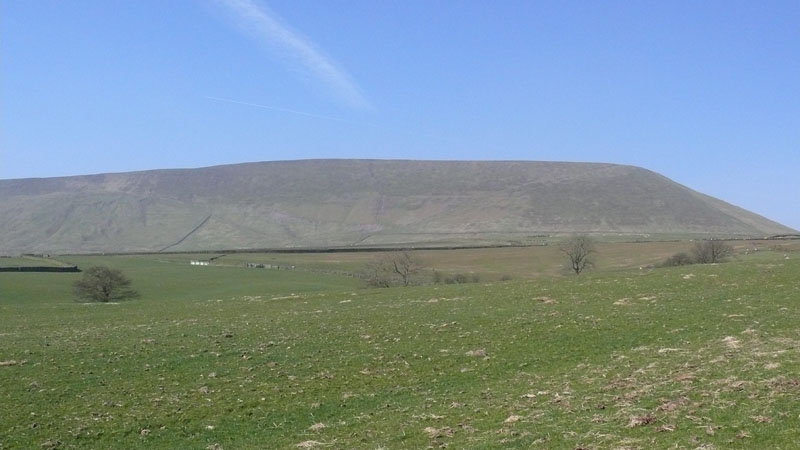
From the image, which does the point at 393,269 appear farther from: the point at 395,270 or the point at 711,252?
the point at 711,252

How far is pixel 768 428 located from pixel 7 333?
3248 cm

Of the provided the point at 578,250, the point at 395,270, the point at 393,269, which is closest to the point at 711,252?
the point at 578,250

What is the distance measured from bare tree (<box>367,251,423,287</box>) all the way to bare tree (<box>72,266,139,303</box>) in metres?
26.3

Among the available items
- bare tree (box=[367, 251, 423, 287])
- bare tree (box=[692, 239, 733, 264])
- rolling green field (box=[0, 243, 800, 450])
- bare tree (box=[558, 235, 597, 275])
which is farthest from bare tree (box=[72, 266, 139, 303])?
bare tree (box=[692, 239, 733, 264])

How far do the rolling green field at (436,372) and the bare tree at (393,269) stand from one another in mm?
31364

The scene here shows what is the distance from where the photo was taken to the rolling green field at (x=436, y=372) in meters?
14.1

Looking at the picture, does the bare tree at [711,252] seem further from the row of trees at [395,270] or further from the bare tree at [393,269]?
the bare tree at [393,269]

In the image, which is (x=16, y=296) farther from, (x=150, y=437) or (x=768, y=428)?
(x=768, y=428)

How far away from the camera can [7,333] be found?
32750 mm

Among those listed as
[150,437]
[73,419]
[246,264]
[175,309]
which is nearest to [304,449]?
[150,437]

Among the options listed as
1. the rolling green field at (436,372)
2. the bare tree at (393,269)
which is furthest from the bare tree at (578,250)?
the rolling green field at (436,372)

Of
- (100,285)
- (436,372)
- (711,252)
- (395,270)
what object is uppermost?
(711,252)

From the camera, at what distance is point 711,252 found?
70.6 metres

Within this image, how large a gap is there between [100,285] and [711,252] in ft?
204
